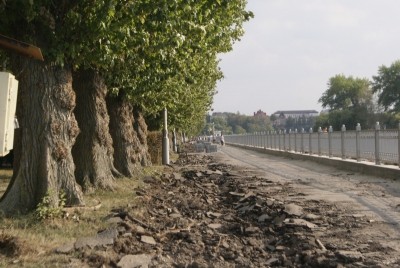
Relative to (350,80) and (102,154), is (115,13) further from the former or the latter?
(350,80)

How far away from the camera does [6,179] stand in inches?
676

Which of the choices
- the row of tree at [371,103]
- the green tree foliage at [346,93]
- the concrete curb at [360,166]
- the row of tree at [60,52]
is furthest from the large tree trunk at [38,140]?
the green tree foliage at [346,93]

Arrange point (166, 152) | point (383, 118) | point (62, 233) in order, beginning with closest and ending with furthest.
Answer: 1. point (62, 233)
2. point (166, 152)
3. point (383, 118)

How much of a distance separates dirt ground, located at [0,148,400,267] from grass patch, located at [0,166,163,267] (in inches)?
7.7

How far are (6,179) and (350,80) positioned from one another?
423ft

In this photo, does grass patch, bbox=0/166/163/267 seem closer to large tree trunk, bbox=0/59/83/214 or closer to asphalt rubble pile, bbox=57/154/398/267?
Answer: asphalt rubble pile, bbox=57/154/398/267

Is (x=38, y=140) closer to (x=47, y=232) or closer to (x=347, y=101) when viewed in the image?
(x=47, y=232)

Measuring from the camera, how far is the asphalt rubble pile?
6.48 m

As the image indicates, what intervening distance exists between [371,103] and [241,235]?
401 feet

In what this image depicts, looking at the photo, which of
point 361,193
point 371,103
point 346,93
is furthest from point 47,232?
point 346,93

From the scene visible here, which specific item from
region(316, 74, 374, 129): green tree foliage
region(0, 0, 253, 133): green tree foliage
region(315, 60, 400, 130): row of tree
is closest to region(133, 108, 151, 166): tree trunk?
region(0, 0, 253, 133): green tree foliage

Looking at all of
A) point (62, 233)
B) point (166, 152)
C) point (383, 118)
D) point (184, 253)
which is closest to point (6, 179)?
point (166, 152)

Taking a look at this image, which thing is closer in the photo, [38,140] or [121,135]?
[38,140]

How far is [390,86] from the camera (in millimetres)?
108250
